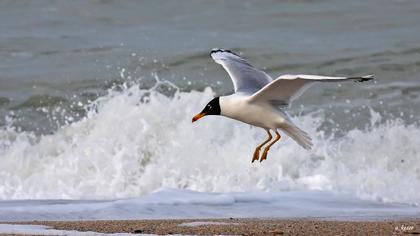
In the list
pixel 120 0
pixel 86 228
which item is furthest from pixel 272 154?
pixel 120 0

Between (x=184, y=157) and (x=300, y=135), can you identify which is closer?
(x=300, y=135)

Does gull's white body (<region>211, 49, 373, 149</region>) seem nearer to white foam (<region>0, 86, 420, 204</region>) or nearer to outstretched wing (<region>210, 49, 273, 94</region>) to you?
outstretched wing (<region>210, 49, 273, 94</region>)

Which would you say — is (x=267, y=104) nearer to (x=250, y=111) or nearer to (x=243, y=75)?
(x=250, y=111)

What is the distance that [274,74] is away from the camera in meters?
13.5

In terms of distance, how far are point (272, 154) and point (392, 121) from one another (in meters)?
1.88

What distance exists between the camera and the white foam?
868 cm

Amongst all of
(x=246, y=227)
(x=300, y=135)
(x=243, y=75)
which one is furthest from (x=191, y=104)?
(x=246, y=227)

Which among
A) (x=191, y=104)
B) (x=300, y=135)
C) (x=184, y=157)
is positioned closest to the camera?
(x=300, y=135)

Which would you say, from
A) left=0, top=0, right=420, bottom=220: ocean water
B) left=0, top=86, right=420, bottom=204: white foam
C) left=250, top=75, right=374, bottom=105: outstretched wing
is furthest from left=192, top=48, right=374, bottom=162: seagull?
left=0, top=86, right=420, bottom=204: white foam

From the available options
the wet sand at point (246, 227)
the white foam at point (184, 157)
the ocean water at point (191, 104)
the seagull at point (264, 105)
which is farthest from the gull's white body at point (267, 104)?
the white foam at point (184, 157)

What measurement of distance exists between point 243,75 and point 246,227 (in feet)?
6.98

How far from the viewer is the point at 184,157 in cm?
952

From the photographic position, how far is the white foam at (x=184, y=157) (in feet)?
28.5

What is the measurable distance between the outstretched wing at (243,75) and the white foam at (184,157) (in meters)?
1.37
